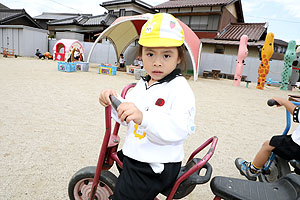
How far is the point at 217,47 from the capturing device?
48.8ft

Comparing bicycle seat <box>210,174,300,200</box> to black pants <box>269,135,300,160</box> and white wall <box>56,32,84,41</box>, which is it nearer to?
black pants <box>269,135,300,160</box>

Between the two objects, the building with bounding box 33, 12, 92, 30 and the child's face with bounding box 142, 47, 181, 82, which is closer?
the child's face with bounding box 142, 47, 181, 82

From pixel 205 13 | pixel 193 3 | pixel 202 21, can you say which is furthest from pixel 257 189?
pixel 193 3

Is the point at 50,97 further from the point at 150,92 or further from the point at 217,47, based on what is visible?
the point at 217,47

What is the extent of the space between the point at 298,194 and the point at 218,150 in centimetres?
199

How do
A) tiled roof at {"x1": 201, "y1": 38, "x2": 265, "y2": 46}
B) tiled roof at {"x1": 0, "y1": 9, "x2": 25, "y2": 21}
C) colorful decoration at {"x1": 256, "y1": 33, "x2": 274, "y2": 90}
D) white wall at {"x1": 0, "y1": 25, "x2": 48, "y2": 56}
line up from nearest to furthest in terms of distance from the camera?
colorful decoration at {"x1": 256, "y1": 33, "x2": 274, "y2": 90} → tiled roof at {"x1": 201, "y1": 38, "x2": 265, "y2": 46} → white wall at {"x1": 0, "y1": 25, "x2": 48, "y2": 56} → tiled roof at {"x1": 0, "y1": 9, "x2": 25, "y2": 21}

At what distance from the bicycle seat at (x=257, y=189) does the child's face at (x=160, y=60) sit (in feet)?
1.98

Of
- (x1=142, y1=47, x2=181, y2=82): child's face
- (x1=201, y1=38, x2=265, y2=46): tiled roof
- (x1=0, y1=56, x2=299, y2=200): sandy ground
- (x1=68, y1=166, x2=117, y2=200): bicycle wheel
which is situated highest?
(x1=201, y1=38, x2=265, y2=46): tiled roof

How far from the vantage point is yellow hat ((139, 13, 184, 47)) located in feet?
3.33

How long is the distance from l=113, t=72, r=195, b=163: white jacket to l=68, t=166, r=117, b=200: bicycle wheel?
0.34 metres

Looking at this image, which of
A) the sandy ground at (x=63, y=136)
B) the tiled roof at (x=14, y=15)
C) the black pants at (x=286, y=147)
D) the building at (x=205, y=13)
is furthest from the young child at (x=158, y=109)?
the tiled roof at (x=14, y=15)

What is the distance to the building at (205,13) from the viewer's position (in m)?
14.7

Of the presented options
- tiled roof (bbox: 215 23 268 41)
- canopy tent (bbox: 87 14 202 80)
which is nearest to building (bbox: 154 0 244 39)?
tiled roof (bbox: 215 23 268 41)

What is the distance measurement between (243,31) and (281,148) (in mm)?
15347
